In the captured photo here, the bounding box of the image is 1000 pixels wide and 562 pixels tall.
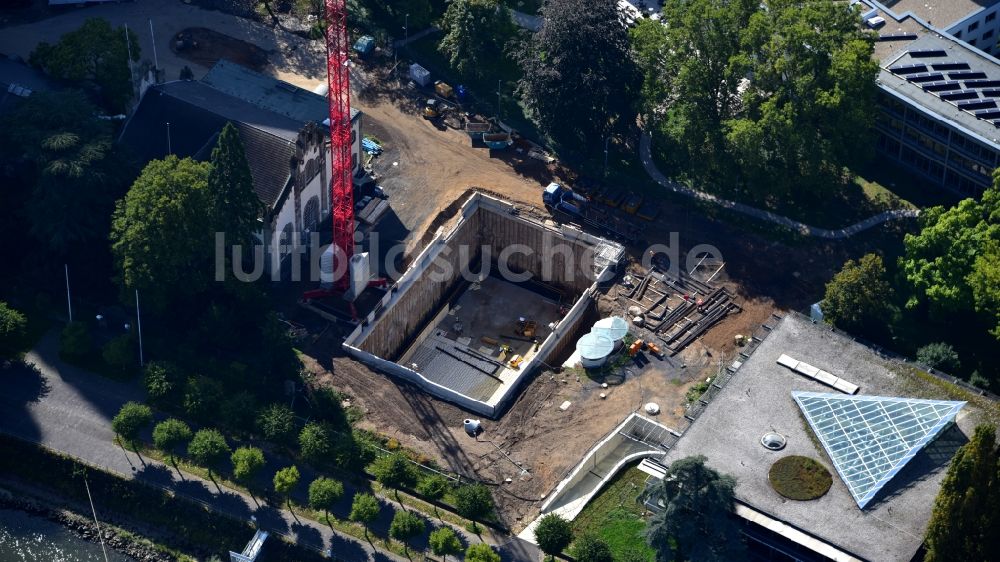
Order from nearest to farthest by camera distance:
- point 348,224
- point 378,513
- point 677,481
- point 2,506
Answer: point 677,481
point 378,513
point 2,506
point 348,224

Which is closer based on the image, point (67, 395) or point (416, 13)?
point (67, 395)

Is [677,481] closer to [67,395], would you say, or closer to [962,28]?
[67,395]

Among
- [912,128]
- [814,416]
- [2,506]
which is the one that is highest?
[912,128]

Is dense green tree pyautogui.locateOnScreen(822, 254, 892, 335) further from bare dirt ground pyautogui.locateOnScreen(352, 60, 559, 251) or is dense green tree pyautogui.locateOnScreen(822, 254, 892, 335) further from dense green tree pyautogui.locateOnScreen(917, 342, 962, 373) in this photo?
bare dirt ground pyautogui.locateOnScreen(352, 60, 559, 251)

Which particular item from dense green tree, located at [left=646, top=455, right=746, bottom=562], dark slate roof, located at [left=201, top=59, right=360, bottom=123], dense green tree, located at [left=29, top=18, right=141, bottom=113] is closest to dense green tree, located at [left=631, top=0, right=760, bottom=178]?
dark slate roof, located at [left=201, top=59, right=360, bottom=123]

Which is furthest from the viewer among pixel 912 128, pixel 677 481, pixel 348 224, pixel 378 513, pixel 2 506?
pixel 912 128

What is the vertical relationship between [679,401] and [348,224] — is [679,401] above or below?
below

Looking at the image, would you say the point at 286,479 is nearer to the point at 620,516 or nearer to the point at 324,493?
the point at 324,493

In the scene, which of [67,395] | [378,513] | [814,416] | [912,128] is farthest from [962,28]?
[67,395]

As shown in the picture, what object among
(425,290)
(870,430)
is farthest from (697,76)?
(870,430)
